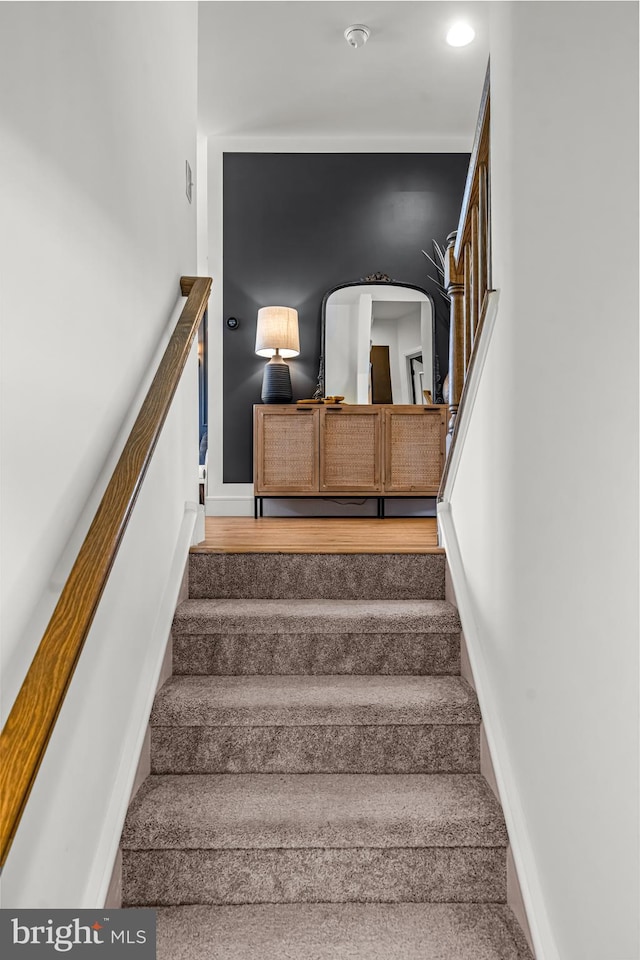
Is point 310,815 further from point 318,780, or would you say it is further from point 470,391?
point 470,391

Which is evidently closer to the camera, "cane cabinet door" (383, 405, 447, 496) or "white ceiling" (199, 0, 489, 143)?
"white ceiling" (199, 0, 489, 143)

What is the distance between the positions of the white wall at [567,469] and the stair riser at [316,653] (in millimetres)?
319

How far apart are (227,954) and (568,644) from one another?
0.96 metres

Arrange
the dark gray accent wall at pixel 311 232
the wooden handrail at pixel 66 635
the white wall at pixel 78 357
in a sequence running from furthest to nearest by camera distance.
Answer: the dark gray accent wall at pixel 311 232
the white wall at pixel 78 357
the wooden handrail at pixel 66 635

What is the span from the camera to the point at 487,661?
1874mm

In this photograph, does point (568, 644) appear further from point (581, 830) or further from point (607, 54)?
point (607, 54)

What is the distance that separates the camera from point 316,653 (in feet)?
6.96

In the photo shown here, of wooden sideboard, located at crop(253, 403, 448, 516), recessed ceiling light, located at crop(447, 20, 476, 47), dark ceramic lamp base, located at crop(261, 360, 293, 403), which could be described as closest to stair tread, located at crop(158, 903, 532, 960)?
wooden sideboard, located at crop(253, 403, 448, 516)

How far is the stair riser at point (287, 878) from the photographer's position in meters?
1.56

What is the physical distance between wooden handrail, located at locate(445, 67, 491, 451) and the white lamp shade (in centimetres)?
228

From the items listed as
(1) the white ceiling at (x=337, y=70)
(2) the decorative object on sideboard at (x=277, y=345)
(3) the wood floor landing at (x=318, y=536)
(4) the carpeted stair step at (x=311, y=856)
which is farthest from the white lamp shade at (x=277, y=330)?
(4) the carpeted stair step at (x=311, y=856)

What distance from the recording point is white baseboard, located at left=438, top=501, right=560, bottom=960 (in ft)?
4.43

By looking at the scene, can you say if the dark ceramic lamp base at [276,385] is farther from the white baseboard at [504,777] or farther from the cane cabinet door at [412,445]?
the white baseboard at [504,777]

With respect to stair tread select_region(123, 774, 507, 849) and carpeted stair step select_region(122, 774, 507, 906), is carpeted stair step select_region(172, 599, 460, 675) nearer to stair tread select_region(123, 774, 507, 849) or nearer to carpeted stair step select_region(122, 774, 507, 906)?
stair tread select_region(123, 774, 507, 849)
